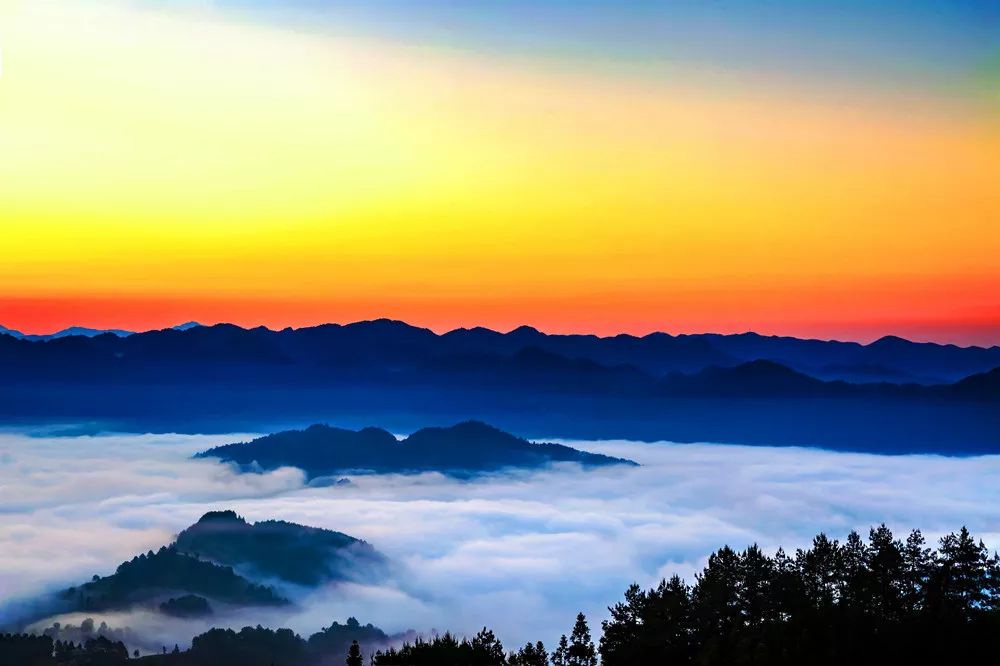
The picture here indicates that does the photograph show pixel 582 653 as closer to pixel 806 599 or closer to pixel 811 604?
pixel 806 599

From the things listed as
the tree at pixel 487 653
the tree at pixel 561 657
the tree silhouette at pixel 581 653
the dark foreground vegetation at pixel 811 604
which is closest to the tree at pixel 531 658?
the tree at pixel 561 657

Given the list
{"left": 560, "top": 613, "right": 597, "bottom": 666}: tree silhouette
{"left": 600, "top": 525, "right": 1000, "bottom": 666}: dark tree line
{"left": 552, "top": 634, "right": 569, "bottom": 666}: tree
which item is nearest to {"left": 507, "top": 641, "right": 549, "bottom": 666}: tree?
{"left": 552, "top": 634, "right": 569, "bottom": 666}: tree

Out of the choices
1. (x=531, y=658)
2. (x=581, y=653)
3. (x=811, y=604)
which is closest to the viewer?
(x=811, y=604)

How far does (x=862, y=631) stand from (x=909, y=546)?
43.5 feet

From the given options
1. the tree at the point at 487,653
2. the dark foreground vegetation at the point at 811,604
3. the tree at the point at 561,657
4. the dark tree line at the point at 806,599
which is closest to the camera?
the dark foreground vegetation at the point at 811,604

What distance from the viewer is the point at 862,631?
164ft

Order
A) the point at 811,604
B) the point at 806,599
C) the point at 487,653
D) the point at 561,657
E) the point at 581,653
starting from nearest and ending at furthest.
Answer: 1. the point at 811,604
2. the point at 806,599
3. the point at 581,653
4. the point at 561,657
5. the point at 487,653

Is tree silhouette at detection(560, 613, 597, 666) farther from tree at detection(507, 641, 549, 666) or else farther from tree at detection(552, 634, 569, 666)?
tree at detection(507, 641, 549, 666)

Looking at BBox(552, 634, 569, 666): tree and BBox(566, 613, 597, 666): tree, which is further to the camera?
BBox(552, 634, 569, 666): tree

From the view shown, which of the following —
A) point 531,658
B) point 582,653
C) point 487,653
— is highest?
point 582,653

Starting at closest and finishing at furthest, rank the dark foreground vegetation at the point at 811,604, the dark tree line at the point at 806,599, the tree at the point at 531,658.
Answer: the dark foreground vegetation at the point at 811,604 → the dark tree line at the point at 806,599 → the tree at the point at 531,658

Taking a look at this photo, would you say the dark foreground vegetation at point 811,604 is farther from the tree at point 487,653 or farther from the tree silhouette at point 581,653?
the tree at point 487,653

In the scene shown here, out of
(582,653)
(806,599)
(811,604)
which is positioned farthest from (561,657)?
(811,604)

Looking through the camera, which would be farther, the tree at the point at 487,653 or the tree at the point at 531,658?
the tree at the point at 487,653
